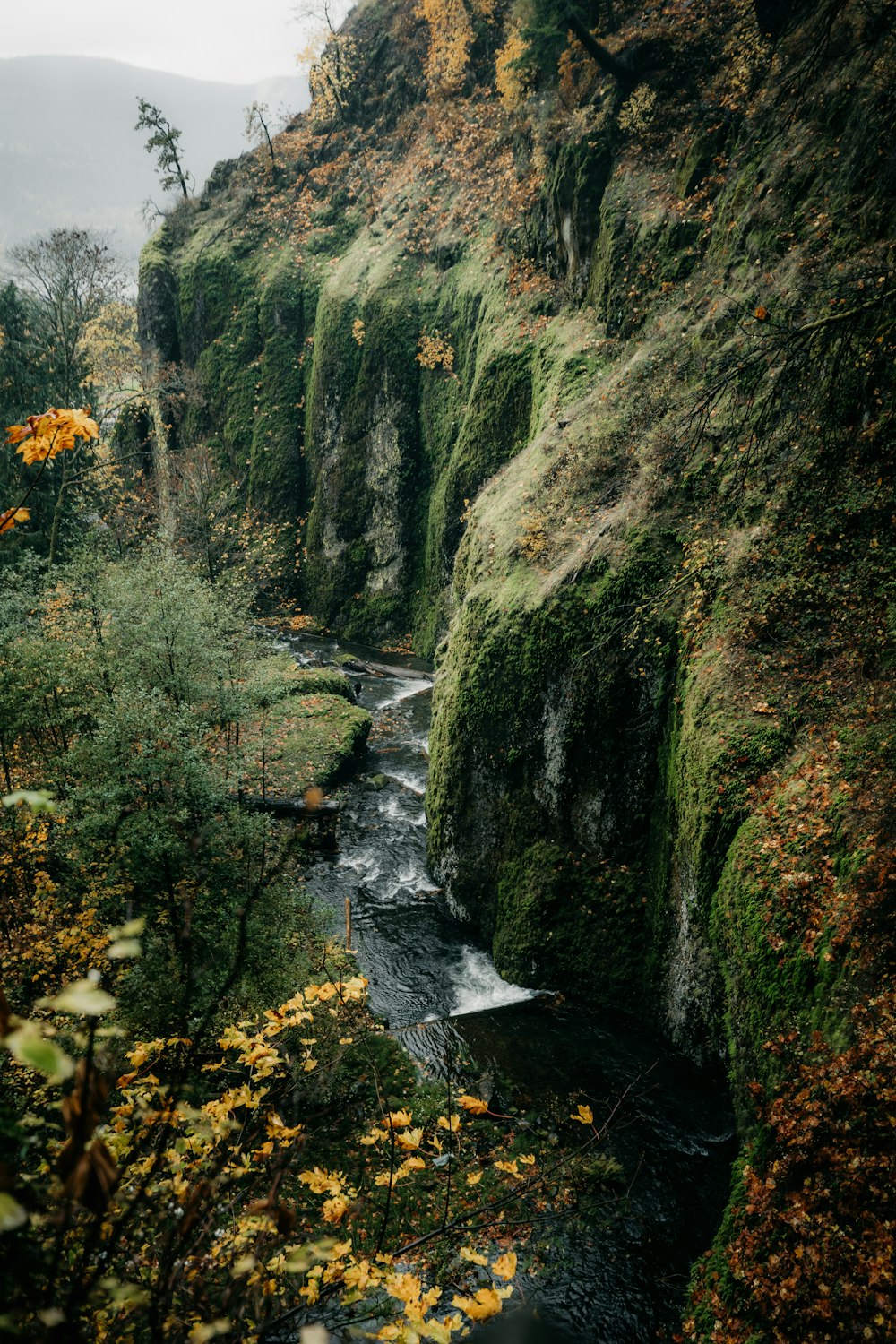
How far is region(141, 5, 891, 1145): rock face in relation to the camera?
21.7 ft

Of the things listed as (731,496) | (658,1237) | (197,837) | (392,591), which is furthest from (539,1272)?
(392,591)

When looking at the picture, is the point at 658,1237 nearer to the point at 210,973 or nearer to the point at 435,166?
the point at 210,973

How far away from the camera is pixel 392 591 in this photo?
25.3m

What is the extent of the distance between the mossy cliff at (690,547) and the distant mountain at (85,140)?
140 meters

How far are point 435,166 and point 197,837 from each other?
1140 inches

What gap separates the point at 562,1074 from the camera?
8414mm

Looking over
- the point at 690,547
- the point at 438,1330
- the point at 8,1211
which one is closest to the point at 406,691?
the point at 690,547

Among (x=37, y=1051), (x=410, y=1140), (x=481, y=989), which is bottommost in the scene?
(x=481, y=989)

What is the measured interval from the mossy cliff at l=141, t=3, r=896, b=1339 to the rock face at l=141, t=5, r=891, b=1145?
0.05 metres

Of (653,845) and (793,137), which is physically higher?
(793,137)

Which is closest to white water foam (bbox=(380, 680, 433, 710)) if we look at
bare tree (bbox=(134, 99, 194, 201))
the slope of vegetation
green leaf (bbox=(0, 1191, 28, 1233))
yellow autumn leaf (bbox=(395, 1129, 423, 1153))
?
the slope of vegetation

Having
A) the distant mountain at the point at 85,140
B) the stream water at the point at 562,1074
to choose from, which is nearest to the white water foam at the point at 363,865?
the stream water at the point at 562,1074

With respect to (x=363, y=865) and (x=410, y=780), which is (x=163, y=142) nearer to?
(x=410, y=780)

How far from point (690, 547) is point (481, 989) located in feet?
24.1
